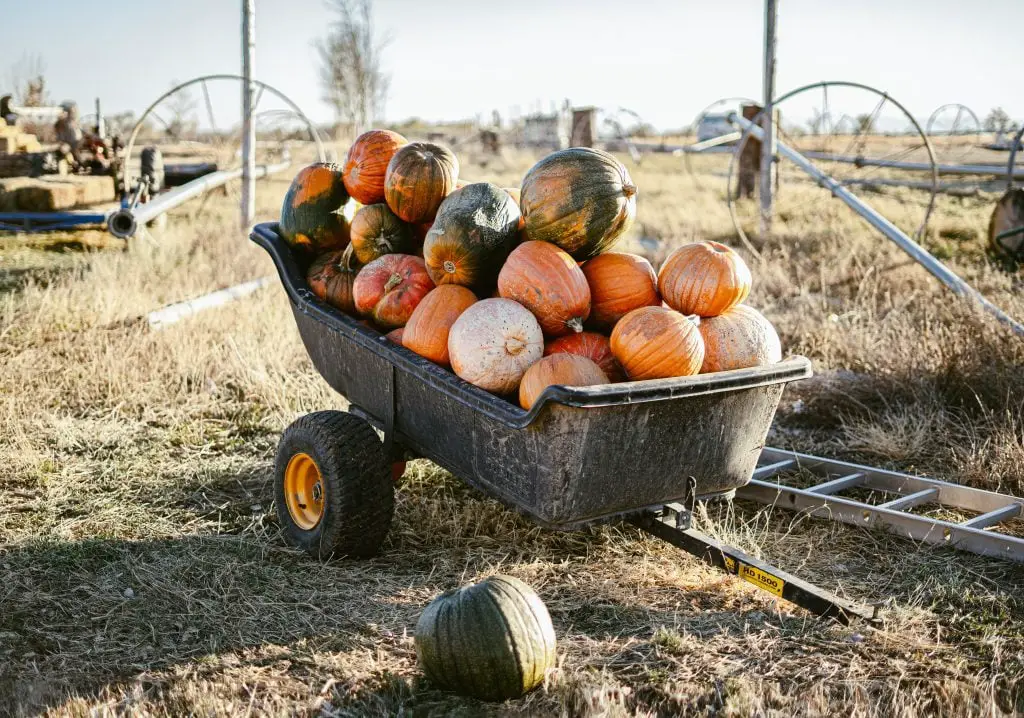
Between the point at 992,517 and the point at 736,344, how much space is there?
160cm

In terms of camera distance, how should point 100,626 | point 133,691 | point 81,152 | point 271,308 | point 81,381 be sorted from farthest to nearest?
1. point 81,152
2. point 271,308
3. point 81,381
4. point 100,626
5. point 133,691

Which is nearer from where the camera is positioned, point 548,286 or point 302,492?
point 548,286

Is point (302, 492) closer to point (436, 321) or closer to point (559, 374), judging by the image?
point (436, 321)

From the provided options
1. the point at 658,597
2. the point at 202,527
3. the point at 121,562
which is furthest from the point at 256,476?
the point at 658,597

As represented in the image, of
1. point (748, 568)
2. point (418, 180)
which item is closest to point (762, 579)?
point (748, 568)

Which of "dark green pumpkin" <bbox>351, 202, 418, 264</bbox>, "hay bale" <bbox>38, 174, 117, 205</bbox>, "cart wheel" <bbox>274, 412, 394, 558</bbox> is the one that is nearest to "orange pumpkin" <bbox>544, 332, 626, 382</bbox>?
"cart wheel" <bbox>274, 412, 394, 558</bbox>

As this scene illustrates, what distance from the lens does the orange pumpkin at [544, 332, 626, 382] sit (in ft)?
10.7

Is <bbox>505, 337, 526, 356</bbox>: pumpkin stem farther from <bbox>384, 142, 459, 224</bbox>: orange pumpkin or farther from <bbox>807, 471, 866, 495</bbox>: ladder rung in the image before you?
<bbox>807, 471, 866, 495</bbox>: ladder rung

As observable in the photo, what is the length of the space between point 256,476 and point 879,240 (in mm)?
8454

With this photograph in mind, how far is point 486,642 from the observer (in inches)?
108

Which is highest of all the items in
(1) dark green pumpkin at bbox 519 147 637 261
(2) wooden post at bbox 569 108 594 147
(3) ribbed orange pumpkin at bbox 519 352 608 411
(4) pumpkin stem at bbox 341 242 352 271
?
(2) wooden post at bbox 569 108 594 147

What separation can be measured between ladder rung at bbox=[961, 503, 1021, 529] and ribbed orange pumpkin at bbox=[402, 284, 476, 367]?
231cm

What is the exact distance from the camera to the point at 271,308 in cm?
748

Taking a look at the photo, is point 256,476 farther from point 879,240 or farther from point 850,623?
point 879,240
